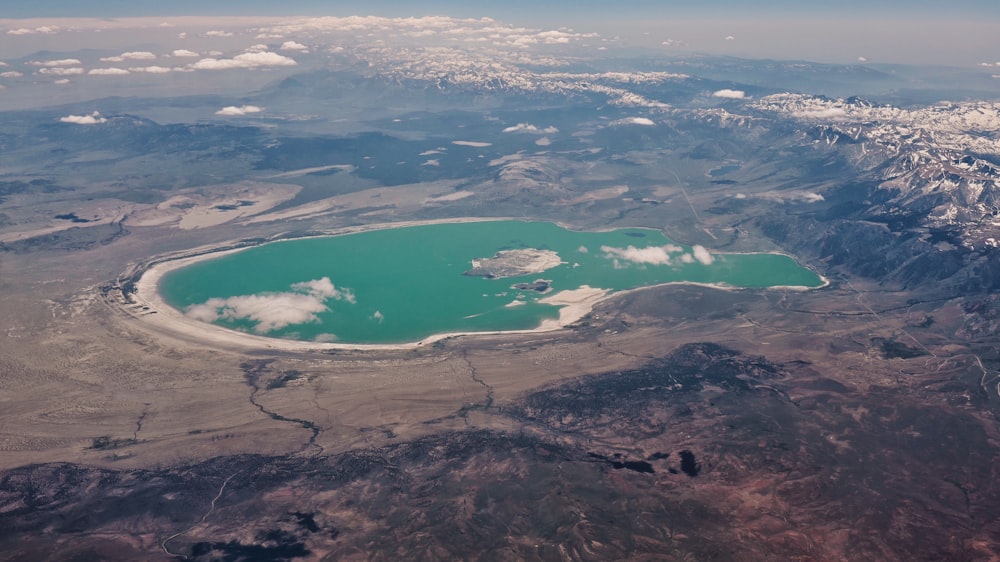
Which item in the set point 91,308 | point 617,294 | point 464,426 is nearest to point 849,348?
point 617,294

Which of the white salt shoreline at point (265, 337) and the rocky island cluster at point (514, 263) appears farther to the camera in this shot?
the rocky island cluster at point (514, 263)

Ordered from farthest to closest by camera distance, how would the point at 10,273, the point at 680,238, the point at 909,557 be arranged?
the point at 680,238 < the point at 10,273 < the point at 909,557

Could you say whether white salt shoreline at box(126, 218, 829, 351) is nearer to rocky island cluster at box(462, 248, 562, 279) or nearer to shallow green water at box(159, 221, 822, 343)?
shallow green water at box(159, 221, 822, 343)

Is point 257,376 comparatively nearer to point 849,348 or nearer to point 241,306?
point 241,306

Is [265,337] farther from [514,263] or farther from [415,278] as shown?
[514,263]

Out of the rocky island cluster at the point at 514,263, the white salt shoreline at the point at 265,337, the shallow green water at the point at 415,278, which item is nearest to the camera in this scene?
the white salt shoreline at the point at 265,337

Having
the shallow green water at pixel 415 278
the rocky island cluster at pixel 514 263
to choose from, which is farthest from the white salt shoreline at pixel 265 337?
the rocky island cluster at pixel 514 263

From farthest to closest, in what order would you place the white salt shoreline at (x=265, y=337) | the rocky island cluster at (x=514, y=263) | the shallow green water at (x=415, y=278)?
the rocky island cluster at (x=514, y=263) → the shallow green water at (x=415, y=278) → the white salt shoreline at (x=265, y=337)

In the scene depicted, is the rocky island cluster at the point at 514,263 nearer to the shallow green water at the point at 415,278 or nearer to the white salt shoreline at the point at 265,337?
the shallow green water at the point at 415,278
